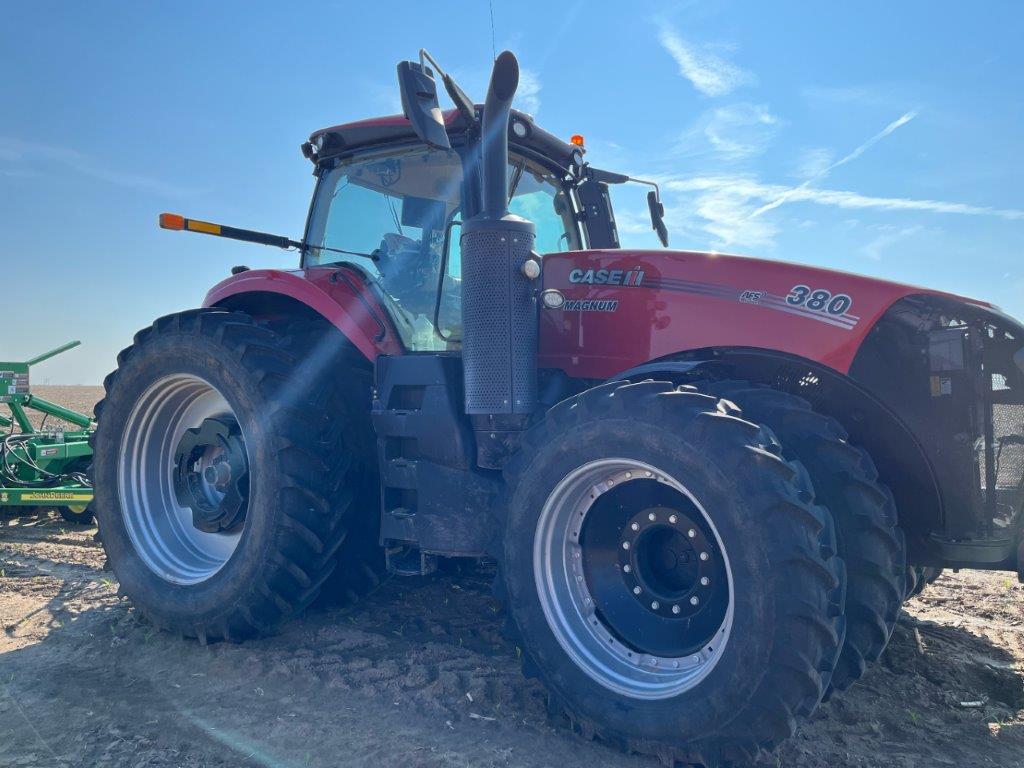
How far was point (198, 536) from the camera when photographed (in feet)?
14.5

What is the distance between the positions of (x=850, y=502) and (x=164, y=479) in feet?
11.7

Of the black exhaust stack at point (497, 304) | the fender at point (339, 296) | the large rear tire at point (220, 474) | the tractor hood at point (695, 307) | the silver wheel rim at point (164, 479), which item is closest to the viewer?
the tractor hood at point (695, 307)

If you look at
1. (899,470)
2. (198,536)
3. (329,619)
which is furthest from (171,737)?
(899,470)

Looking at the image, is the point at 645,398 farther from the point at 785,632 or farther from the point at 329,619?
the point at 329,619

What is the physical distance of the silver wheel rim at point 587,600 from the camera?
272 cm

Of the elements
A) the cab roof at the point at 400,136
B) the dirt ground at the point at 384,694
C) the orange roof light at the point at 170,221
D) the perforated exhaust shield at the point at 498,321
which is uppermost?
the cab roof at the point at 400,136

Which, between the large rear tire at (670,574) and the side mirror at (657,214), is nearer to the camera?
the large rear tire at (670,574)

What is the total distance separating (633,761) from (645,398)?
121 centimetres

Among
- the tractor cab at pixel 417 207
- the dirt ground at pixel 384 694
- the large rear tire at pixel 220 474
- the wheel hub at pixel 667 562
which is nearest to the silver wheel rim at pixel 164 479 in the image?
the large rear tire at pixel 220 474

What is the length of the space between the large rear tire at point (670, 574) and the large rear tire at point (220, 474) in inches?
45.6

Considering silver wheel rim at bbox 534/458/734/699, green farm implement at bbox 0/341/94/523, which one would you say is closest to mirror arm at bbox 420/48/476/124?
silver wheel rim at bbox 534/458/734/699

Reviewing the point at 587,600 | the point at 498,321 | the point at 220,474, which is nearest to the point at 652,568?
the point at 587,600

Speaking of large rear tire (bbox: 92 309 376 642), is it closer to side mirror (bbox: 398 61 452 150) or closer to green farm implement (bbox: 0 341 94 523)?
side mirror (bbox: 398 61 452 150)

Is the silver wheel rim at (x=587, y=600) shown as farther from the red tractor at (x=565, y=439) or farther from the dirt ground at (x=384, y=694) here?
the dirt ground at (x=384, y=694)
